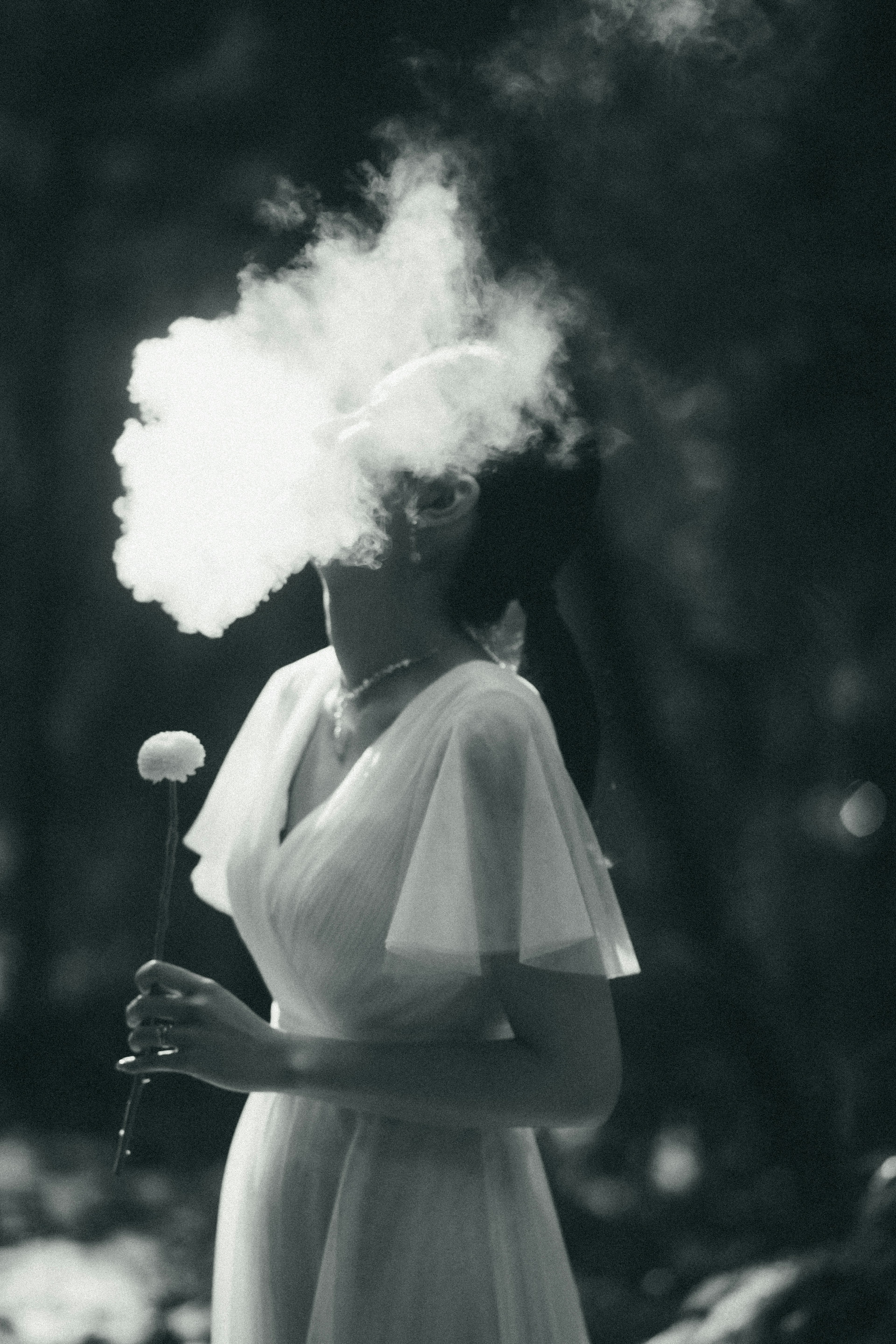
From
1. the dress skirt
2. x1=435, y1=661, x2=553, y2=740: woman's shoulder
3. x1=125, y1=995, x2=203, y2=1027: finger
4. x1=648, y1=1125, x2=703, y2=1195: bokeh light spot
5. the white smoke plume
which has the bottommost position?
x1=648, y1=1125, x2=703, y2=1195: bokeh light spot

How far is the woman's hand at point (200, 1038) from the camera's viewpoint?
136 cm

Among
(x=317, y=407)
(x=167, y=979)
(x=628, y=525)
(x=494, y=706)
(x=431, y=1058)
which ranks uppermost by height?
(x=628, y=525)

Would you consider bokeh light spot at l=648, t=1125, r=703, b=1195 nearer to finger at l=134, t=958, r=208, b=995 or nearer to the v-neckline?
the v-neckline

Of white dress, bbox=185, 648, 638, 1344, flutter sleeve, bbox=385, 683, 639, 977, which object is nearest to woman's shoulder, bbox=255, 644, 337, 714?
white dress, bbox=185, 648, 638, 1344

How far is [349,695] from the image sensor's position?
161cm

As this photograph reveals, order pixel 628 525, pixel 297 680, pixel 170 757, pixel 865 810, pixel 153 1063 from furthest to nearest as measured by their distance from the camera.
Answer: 1. pixel 628 525
2. pixel 865 810
3. pixel 297 680
4. pixel 170 757
5. pixel 153 1063

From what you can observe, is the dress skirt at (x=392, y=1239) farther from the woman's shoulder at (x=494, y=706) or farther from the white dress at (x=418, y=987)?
the woman's shoulder at (x=494, y=706)

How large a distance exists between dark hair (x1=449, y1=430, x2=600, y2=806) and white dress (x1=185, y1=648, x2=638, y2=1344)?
13 centimetres

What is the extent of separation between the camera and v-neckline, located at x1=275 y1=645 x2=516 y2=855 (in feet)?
4.85

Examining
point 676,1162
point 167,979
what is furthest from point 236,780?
point 676,1162

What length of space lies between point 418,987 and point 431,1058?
0.07 m

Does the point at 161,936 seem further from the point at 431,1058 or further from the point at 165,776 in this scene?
the point at 431,1058

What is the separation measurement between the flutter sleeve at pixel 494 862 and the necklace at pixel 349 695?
16cm

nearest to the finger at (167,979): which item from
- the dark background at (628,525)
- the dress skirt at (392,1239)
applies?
the dress skirt at (392,1239)
